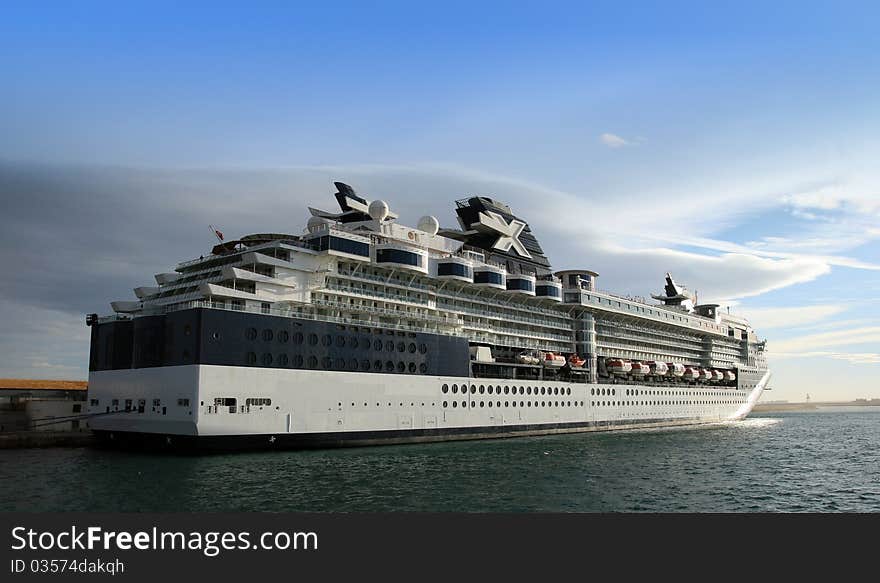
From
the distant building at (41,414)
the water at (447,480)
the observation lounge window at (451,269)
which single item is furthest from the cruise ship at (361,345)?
the distant building at (41,414)

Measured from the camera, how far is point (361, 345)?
38.4m

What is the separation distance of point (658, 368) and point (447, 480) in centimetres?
4471

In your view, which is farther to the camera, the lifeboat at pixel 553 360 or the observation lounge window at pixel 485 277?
the lifeboat at pixel 553 360

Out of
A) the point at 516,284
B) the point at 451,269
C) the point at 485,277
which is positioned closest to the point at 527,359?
the point at 516,284

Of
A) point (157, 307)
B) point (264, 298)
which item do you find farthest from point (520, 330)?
point (157, 307)

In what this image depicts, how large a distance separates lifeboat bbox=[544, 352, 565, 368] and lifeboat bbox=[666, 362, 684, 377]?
63.5 feet

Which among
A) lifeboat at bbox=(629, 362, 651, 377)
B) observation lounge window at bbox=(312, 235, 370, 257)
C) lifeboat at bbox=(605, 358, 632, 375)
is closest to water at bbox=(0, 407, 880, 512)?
observation lounge window at bbox=(312, 235, 370, 257)

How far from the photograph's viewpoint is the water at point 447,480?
71.1 ft

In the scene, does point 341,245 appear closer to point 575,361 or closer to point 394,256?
point 394,256

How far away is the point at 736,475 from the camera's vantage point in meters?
29.8

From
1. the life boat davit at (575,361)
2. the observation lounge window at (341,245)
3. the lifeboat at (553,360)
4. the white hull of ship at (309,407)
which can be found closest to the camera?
the white hull of ship at (309,407)

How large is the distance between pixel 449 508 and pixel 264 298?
1981 cm

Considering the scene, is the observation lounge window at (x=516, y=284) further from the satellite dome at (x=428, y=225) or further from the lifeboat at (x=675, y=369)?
the lifeboat at (x=675, y=369)

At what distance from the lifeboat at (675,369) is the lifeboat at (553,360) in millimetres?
19353
